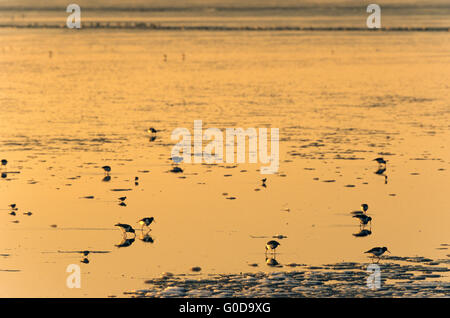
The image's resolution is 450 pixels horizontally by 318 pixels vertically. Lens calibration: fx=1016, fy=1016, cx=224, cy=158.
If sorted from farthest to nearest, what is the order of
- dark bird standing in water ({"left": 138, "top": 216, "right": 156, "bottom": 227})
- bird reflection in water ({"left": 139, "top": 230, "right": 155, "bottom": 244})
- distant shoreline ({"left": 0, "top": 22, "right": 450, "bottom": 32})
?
distant shoreline ({"left": 0, "top": 22, "right": 450, "bottom": 32}), dark bird standing in water ({"left": 138, "top": 216, "right": 156, "bottom": 227}), bird reflection in water ({"left": 139, "top": 230, "right": 155, "bottom": 244})

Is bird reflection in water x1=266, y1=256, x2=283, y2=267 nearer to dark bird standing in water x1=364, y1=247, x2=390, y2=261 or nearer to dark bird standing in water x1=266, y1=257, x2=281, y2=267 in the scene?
dark bird standing in water x1=266, y1=257, x2=281, y2=267

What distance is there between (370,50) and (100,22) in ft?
176

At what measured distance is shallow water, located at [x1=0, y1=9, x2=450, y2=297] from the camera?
2044 cm

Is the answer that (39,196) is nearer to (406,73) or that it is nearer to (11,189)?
(11,189)

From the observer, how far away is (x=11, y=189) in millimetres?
26797

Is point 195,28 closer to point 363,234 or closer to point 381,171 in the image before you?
point 381,171

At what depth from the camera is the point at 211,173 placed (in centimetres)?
2903

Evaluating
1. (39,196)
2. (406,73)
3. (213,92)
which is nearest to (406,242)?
(39,196)

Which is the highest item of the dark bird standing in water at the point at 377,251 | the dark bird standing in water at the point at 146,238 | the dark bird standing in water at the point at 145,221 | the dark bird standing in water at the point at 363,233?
the dark bird standing in water at the point at 145,221

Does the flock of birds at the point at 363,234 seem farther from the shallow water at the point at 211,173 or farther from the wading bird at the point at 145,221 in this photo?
the wading bird at the point at 145,221

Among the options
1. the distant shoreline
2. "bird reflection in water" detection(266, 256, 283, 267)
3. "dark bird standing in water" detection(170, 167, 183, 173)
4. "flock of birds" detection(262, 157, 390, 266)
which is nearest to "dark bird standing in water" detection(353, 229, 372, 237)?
"flock of birds" detection(262, 157, 390, 266)

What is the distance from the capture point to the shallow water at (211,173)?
67.1 feet

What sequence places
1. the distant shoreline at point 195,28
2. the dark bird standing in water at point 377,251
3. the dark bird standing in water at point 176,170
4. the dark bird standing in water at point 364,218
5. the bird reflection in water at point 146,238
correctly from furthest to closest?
the distant shoreline at point 195,28
the dark bird standing in water at point 176,170
the dark bird standing in water at point 364,218
the bird reflection in water at point 146,238
the dark bird standing in water at point 377,251

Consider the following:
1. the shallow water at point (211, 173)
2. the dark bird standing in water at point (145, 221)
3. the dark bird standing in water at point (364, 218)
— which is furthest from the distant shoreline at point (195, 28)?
the dark bird standing in water at point (145, 221)
